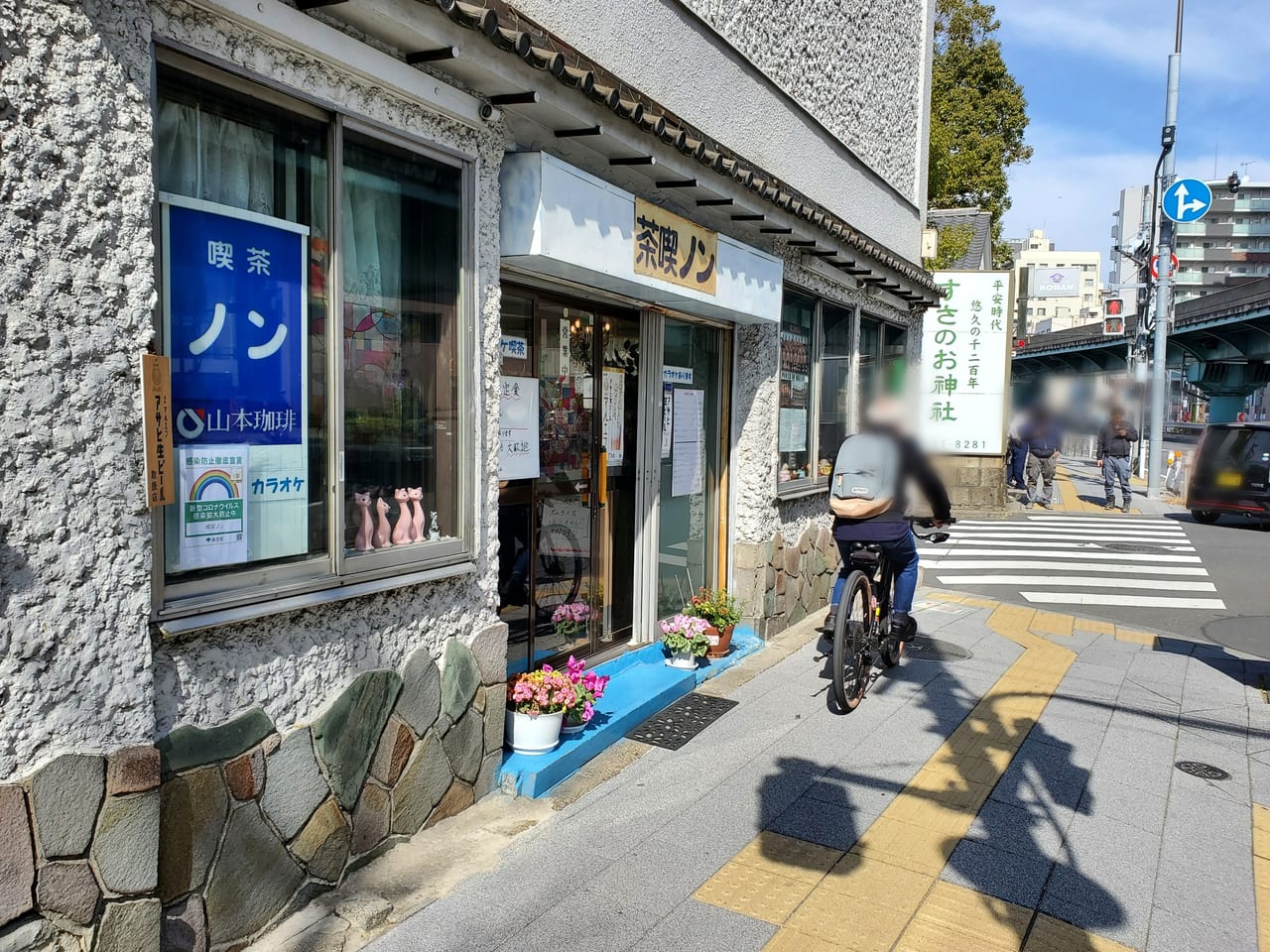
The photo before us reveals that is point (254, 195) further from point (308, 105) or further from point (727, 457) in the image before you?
point (727, 457)

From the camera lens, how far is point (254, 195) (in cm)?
342

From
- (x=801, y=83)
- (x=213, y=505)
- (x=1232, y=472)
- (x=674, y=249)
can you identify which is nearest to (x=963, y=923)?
(x=213, y=505)

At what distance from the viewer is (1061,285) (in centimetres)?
3453

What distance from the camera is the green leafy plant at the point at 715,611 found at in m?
6.98

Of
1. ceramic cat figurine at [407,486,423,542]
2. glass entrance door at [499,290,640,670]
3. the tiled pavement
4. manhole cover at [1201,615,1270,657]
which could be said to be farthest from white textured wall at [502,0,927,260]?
manhole cover at [1201,615,1270,657]

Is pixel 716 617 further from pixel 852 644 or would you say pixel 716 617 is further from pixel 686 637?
pixel 852 644

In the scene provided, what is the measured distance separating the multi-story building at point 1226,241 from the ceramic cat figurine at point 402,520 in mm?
106818

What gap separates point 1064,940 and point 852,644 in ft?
8.66

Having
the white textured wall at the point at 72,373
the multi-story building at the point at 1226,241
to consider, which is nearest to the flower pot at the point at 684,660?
the white textured wall at the point at 72,373

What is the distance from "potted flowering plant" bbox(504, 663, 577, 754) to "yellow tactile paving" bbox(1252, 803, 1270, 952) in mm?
3223

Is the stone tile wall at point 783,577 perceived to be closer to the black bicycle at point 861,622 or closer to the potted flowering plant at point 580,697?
the black bicycle at point 861,622

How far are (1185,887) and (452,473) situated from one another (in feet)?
12.6

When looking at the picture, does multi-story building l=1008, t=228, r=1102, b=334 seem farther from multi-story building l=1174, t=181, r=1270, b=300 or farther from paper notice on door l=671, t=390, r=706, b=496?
paper notice on door l=671, t=390, r=706, b=496

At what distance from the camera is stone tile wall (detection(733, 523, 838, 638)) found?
7840 mm
